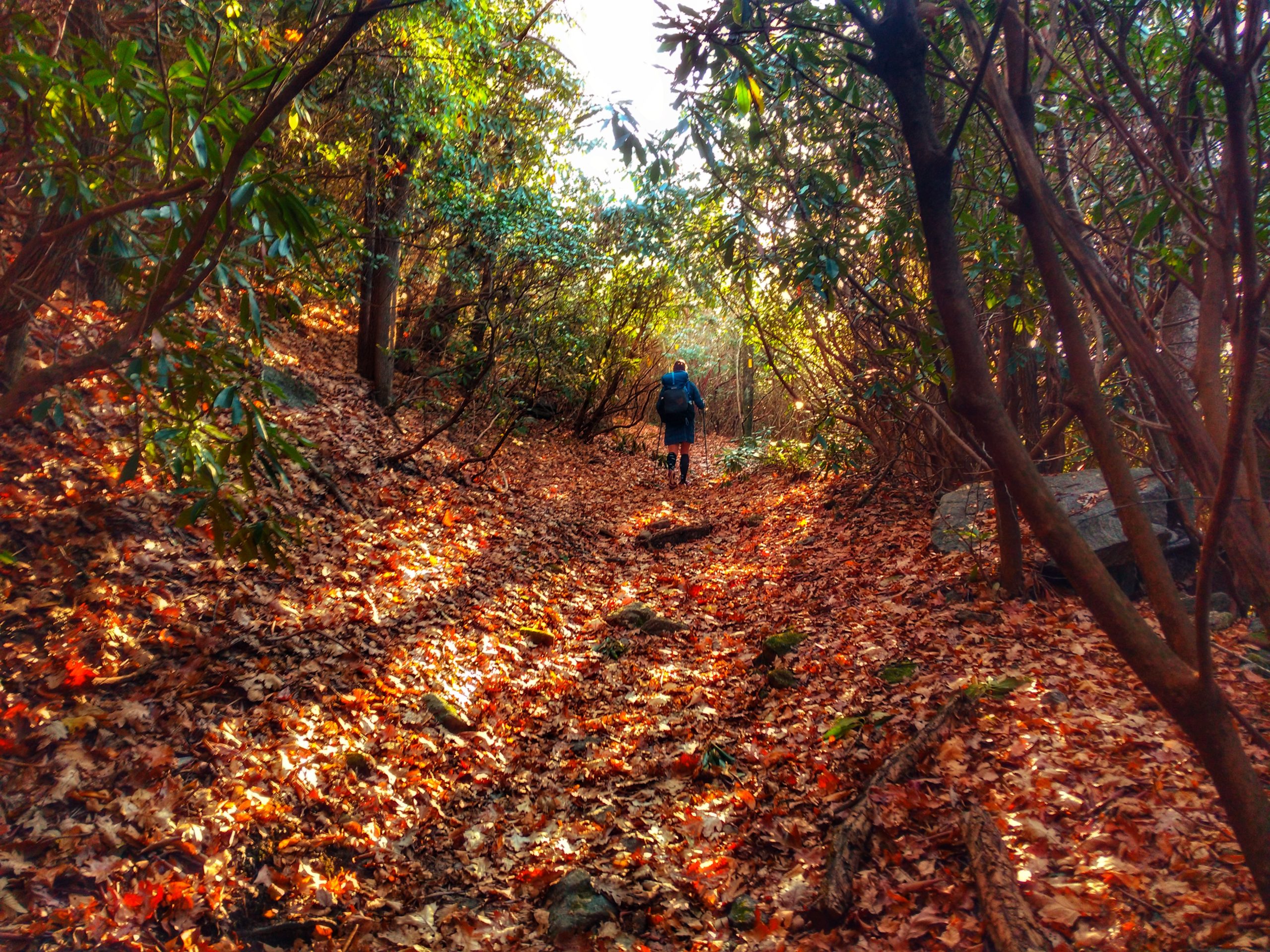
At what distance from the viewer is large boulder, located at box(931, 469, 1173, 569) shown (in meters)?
4.99

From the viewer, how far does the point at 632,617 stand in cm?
652

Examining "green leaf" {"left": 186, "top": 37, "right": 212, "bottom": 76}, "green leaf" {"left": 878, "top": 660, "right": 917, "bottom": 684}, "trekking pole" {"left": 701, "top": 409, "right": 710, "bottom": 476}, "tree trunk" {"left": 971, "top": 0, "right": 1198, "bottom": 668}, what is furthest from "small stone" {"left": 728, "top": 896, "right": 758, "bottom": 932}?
"trekking pole" {"left": 701, "top": 409, "right": 710, "bottom": 476}

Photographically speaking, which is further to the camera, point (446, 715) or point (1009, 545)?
point (1009, 545)

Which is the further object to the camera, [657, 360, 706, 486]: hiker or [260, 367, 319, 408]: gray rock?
[657, 360, 706, 486]: hiker

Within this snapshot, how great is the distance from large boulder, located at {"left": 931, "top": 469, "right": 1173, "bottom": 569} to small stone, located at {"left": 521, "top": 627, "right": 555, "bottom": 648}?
345 centimetres

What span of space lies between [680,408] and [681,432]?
0.59 m

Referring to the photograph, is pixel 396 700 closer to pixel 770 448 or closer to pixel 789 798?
pixel 789 798

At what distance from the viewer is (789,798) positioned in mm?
3803

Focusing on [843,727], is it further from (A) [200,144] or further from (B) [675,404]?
(B) [675,404]

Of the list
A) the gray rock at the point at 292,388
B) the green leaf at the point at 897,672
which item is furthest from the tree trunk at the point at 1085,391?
the gray rock at the point at 292,388

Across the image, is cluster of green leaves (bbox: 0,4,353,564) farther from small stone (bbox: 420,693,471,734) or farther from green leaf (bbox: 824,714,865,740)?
green leaf (bbox: 824,714,865,740)

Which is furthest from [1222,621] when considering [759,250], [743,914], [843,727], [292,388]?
[292,388]

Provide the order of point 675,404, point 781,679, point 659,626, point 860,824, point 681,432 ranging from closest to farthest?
point 860,824
point 781,679
point 659,626
point 675,404
point 681,432

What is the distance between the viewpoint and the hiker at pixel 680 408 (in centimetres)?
1173
